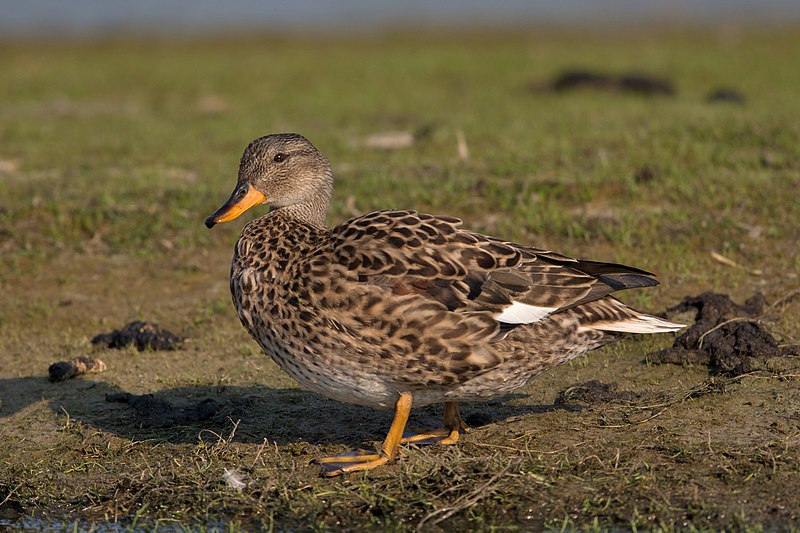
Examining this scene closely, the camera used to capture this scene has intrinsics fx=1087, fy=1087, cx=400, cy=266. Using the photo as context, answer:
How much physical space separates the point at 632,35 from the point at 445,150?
1473cm

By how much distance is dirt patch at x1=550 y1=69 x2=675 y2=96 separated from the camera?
14195 millimetres

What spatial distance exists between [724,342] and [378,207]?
3.53m

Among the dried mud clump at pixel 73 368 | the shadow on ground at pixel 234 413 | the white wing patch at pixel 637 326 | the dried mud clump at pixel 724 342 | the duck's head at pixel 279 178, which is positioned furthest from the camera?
the dried mud clump at pixel 73 368

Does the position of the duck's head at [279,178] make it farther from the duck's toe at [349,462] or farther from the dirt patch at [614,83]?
the dirt patch at [614,83]

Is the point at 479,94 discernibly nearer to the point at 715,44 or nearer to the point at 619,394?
the point at 715,44

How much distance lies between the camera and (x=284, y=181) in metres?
5.80

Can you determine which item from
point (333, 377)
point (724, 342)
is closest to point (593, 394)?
point (724, 342)

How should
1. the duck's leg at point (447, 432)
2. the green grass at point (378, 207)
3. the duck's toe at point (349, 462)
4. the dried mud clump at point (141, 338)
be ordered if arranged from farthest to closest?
the dried mud clump at point (141, 338)
the duck's leg at point (447, 432)
the duck's toe at point (349, 462)
the green grass at point (378, 207)

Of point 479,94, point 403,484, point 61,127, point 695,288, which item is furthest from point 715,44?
point 403,484

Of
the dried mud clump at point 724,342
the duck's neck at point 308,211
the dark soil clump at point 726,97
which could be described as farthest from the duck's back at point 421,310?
the dark soil clump at point 726,97

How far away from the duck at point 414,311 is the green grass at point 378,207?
0.36m

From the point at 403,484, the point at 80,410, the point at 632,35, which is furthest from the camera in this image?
the point at 632,35

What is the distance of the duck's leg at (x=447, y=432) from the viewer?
213 inches

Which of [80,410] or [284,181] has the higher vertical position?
[284,181]
